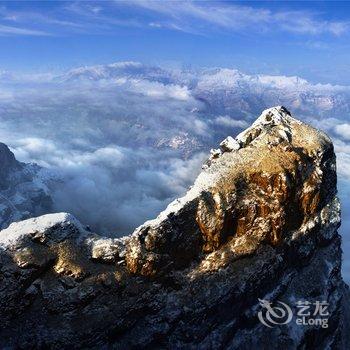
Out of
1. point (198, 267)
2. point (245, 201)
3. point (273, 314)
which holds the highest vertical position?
point (245, 201)

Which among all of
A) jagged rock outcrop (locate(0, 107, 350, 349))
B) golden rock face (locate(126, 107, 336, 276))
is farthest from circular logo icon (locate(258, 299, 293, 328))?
golden rock face (locate(126, 107, 336, 276))

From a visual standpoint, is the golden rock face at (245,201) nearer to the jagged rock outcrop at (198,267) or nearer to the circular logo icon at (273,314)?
the jagged rock outcrop at (198,267)

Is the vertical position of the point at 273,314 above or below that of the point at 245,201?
below

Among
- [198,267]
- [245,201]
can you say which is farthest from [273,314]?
[245,201]

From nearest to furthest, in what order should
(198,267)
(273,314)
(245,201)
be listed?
1. (198,267)
2. (245,201)
3. (273,314)

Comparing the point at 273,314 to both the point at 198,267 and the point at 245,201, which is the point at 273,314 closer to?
the point at 198,267

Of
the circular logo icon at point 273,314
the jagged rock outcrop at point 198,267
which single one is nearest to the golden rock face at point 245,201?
the jagged rock outcrop at point 198,267

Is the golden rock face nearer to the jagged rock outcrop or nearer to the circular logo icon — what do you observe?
the jagged rock outcrop
